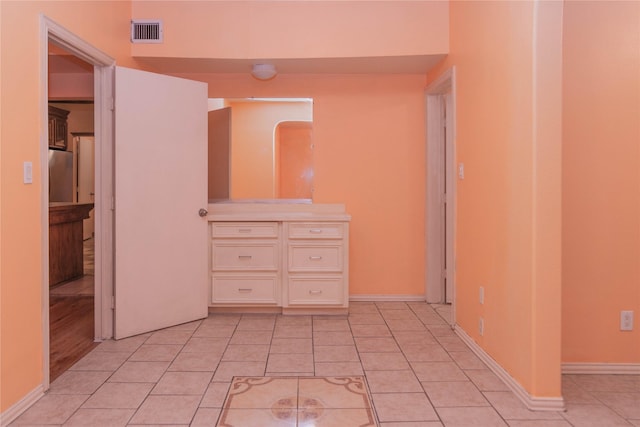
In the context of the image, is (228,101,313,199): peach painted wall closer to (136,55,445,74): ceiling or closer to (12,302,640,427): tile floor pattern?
(136,55,445,74): ceiling

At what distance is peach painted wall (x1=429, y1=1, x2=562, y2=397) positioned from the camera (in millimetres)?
2244

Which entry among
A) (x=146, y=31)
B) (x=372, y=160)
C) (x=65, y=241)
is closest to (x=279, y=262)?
(x=372, y=160)

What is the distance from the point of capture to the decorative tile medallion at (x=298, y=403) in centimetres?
214

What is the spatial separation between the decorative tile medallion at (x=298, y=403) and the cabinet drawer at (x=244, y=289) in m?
1.33

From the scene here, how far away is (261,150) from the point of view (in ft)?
14.3

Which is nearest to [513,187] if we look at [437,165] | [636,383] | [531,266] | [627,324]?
[531,266]

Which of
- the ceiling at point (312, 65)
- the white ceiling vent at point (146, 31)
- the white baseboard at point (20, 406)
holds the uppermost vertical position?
the white ceiling vent at point (146, 31)

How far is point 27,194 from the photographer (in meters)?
2.32

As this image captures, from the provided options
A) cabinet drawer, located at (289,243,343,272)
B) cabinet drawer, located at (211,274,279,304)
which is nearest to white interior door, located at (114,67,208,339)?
cabinet drawer, located at (211,274,279,304)

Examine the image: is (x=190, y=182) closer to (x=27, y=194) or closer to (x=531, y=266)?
(x=27, y=194)

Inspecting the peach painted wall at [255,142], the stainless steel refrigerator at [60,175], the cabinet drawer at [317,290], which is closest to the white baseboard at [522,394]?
the cabinet drawer at [317,290]

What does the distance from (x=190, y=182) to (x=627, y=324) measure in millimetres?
3145

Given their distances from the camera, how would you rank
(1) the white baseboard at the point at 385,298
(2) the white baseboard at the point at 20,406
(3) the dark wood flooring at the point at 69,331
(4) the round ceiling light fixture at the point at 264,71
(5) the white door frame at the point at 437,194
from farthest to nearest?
(1) the white baseboard at the point at 385,298
(5) the white door frame at the point at 437,194
(4) the round ceiling light fixture at the point at 264,71
(3) the dark wood flooring at the point at 69,331
(2) the white baseboard at the point at 20,406

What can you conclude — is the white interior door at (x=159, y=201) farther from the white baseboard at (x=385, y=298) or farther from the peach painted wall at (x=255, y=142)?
the white baseboard at (x=385, y=298)
